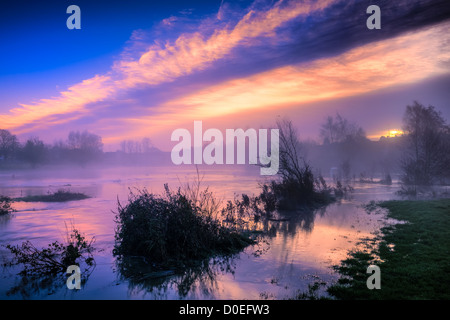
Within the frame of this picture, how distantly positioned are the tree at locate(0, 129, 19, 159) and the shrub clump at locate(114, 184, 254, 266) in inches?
3504

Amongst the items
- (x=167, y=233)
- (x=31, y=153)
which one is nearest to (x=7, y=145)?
(x=31, y=153)

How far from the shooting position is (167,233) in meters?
10.9

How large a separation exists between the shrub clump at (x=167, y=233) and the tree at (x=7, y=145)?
89.0 m

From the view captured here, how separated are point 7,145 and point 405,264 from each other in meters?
98.1

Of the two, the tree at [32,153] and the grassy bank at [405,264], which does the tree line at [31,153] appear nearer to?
the tree at [32,153]

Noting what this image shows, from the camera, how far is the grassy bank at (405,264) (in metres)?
7.03

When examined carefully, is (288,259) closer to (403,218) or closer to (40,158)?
(403,218)

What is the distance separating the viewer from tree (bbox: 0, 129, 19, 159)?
260ft

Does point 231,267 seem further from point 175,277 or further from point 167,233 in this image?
point 167,233

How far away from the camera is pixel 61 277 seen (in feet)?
29.9

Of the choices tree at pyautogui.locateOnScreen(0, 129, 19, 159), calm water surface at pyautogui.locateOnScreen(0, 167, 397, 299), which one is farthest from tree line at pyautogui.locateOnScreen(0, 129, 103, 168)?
calm water surface at pyautogui.locateOnScreen(0, 167, 397, 299)

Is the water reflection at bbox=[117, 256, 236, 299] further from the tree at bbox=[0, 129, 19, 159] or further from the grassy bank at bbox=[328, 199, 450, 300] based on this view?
the tree at bbox=[0, 129, 19, 159]
